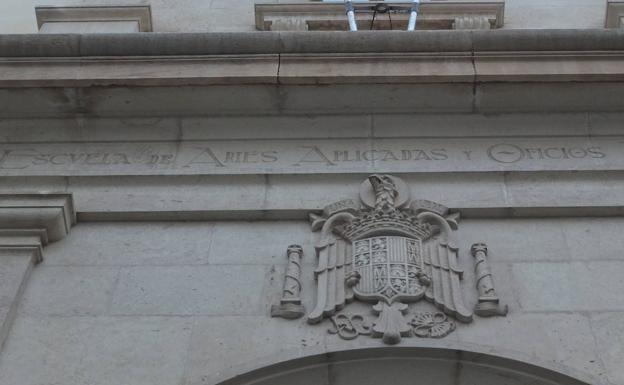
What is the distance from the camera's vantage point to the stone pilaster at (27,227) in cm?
881

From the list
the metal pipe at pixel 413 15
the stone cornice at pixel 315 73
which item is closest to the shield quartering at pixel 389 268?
the stone cornice at pixel 315 73

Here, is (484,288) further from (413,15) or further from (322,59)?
(413,15)

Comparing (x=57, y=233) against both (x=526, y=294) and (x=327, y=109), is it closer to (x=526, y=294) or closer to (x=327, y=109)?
(x=327, y=109)

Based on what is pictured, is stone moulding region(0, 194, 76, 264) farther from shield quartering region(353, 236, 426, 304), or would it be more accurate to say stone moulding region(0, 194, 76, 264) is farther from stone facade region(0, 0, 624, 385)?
shield quartering region(353, 236, 426, 304)

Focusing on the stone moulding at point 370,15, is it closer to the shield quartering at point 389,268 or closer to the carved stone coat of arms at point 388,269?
the carved stone coat of arms at point 388,269

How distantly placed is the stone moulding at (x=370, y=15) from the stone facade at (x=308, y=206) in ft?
12.1

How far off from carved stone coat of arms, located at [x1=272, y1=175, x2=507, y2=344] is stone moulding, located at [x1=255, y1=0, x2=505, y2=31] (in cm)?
535

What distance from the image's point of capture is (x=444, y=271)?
845 centimetres

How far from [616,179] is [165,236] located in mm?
4638

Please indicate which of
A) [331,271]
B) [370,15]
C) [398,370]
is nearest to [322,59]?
[331,271]

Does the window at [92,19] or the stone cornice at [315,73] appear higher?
the window at [92,19]

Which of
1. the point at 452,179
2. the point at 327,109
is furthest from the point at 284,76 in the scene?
the point at 452,179

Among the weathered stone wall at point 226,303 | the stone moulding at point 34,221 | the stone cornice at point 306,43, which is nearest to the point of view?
the weathered stone wall at point 226,303

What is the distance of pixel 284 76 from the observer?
33.2 ft
